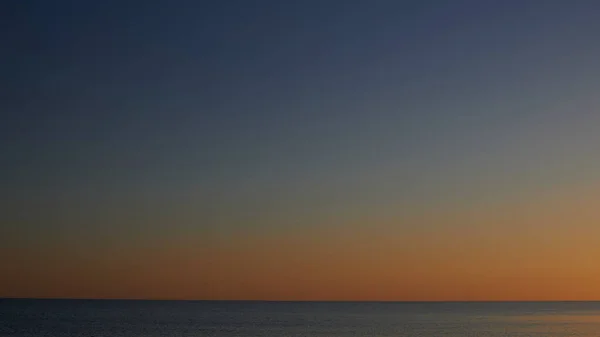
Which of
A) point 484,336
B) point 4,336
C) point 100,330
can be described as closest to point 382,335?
point 484,336

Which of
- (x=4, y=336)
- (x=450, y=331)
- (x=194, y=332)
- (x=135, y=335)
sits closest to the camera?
(x=4, y=336)

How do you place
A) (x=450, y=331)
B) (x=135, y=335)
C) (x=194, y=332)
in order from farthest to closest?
(x=450, y=331)
(x=194, y=332)
(x=135, y=335)

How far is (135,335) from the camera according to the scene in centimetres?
8225

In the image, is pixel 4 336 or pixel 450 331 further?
pixel 450 331

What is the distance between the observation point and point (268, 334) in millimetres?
86938

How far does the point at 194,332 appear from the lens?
89062 millimetres

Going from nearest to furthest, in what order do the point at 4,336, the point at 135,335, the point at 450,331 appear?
the point at 4,336 < the point at 135,335 < the point at 450,331

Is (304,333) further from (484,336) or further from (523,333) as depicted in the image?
(523,333)

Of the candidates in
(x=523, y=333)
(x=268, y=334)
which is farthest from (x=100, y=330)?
(x=523, y=333)

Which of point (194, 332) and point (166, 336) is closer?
point (166, 336)

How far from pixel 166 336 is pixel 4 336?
17221 mm

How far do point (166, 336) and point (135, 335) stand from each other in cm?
360

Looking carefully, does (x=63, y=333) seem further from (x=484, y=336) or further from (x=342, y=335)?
(x=484, y=336)

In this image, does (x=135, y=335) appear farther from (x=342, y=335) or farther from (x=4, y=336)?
(x=342, y=335)
